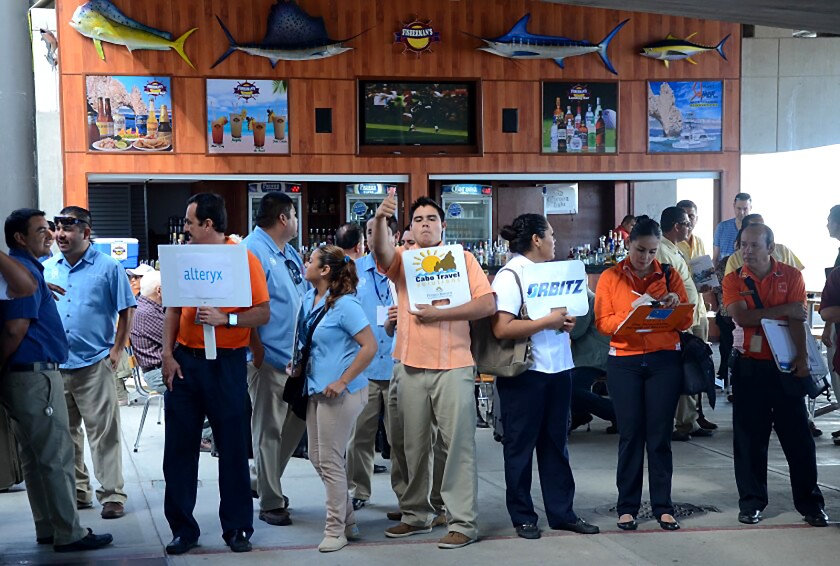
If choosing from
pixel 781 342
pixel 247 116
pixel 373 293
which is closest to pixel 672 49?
pixel 247 116

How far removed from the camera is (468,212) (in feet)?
60.7

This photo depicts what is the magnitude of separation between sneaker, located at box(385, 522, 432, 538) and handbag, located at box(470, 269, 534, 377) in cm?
100

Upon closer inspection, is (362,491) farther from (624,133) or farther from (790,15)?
(624,133)

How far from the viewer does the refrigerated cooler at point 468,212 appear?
18.1m

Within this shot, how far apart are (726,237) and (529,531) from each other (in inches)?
281

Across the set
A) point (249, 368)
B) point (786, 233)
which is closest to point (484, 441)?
point (249, 368)

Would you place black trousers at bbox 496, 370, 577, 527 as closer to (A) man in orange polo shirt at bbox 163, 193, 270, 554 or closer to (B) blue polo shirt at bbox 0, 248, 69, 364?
(A) man in orange polo shirt at bbox 163, 193, 270, 554

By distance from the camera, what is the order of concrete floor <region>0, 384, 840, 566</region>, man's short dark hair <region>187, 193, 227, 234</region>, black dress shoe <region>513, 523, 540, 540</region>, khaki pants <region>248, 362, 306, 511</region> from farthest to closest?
khaki pants <region>248, 362, 306, 511</region>, black dress shoe <region>513, 523, 540, 540</region>, man's short dark hair <region>187, 193, 227, 234</region>, concrete floor <region>0, 384, 840, 566</region>

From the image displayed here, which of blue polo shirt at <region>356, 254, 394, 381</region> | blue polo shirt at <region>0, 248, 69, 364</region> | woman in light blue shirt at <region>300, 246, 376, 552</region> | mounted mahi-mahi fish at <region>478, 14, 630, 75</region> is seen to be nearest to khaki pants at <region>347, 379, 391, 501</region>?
blue polo shirt at <region>356, 254, 394, 381</region>

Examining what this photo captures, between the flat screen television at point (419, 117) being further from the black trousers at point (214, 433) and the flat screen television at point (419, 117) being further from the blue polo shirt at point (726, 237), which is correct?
the black trousers at point (214, 433)

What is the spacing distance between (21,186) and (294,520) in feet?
10.8

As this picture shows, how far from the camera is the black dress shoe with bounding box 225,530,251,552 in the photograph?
19.6 feet

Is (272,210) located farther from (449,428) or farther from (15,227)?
(449,428)

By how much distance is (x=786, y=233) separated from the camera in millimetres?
22516
